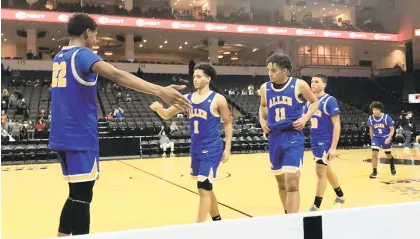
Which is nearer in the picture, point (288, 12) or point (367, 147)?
point (367, 147)

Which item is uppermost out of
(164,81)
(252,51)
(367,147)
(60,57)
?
(252,51)

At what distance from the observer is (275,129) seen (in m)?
4.21

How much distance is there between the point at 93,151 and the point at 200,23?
25070 millimetres

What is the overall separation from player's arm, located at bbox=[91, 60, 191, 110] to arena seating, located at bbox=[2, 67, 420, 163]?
1135cm

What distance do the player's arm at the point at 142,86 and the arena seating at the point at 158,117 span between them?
1135 cm

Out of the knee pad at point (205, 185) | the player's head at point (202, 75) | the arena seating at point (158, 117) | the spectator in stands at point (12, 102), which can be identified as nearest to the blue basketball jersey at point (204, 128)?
the player's head at point (202, 75)

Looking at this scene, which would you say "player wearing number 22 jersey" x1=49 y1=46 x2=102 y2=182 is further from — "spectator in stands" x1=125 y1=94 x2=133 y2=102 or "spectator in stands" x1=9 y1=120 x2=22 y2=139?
"spectator in stands" x1=125 y1=94 x2=133 y2=102

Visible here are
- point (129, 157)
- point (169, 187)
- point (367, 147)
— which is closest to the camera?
point (169, 187)

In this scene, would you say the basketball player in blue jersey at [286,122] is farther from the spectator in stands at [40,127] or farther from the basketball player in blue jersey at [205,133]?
the spectator in stands at [40,127]

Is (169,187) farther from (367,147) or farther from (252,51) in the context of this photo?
(252,51)

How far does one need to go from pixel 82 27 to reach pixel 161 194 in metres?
4.38

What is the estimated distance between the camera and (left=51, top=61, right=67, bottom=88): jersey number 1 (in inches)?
103

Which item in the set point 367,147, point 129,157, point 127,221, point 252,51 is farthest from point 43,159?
point 252,51

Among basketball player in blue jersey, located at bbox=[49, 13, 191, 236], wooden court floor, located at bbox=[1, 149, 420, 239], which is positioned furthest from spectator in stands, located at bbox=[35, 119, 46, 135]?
basketball player in blue jersey, located at bbox=[49, 13, 191, 236]
